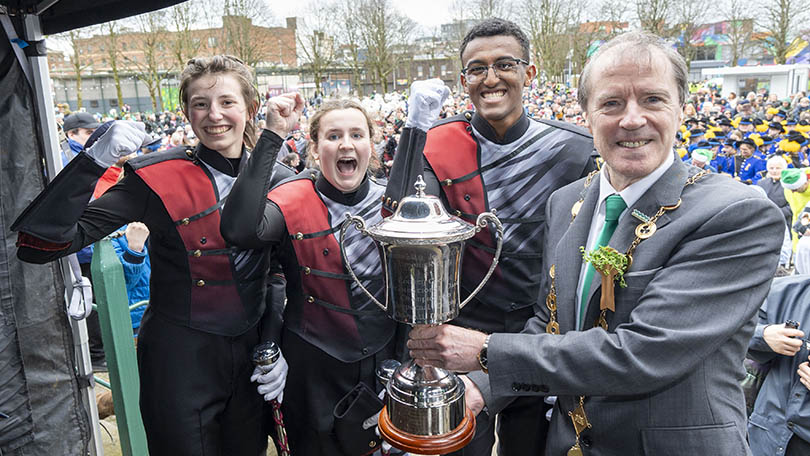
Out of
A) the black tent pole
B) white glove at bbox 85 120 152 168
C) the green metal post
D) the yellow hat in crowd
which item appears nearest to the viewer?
white glove at bbox 85 120 152 168

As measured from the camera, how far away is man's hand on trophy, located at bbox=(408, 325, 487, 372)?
6.07 ft

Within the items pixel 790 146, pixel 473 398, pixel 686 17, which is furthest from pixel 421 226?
pixel 686 17

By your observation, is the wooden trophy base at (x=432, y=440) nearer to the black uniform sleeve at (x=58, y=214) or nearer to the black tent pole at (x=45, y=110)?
the black uniform sleeve at (x=58, y=214)

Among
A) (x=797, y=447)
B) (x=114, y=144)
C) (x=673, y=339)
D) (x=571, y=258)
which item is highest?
(x=114, y=144)

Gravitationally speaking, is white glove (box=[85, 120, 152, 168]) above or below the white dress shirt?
above

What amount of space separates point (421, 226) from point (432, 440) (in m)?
0.73

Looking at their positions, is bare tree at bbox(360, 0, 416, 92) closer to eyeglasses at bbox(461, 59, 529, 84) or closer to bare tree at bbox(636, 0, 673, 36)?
bare tree at bbox(636, 0, 673, 36)

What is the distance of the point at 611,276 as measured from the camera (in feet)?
5.58

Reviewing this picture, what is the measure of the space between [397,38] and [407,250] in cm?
5487

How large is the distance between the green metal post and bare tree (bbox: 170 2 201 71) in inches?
1536

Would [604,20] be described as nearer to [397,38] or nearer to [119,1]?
[397,38]

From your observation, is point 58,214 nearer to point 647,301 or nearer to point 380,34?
point 647,301

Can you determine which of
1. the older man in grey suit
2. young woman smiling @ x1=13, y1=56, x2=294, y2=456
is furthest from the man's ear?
young woman smiling @ x1=13, y1=56, x2=294, y2=456

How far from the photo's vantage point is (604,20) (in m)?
50.2
